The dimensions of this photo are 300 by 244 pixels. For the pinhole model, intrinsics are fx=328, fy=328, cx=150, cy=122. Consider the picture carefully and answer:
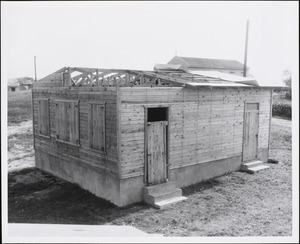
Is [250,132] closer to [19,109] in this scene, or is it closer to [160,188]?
[160,188]

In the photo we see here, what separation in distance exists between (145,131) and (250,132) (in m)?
5.99

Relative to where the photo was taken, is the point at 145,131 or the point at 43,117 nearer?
the point at 145,131

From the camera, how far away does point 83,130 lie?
12.0m

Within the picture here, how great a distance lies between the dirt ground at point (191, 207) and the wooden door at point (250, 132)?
110 centimetres

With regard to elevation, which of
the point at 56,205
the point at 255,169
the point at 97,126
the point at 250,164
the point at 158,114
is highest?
the point at 158,114

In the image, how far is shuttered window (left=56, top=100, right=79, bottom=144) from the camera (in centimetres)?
1228

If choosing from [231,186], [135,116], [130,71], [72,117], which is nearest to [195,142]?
[231,186]

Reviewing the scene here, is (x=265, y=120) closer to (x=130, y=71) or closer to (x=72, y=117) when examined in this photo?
(x=130, y=71)

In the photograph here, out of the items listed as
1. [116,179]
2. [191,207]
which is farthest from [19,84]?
[191,207]

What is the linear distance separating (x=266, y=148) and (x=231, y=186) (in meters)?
4.14

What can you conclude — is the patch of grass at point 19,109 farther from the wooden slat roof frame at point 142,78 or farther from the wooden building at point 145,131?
the wooden slat roof frame at point 142,78

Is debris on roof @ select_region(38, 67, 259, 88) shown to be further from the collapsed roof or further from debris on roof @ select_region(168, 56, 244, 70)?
debris on roof @ select_region(168, 56, 244, 70)

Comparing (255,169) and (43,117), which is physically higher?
(43,117)

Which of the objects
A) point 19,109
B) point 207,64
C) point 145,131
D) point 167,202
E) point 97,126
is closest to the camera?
point 167,202
